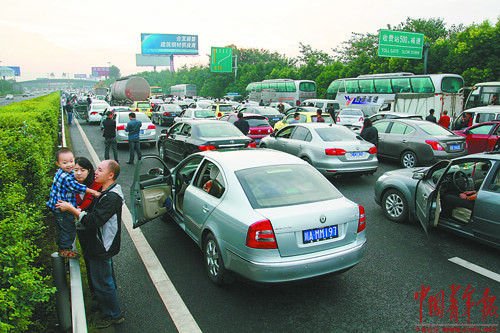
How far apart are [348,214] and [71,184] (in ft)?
10.1

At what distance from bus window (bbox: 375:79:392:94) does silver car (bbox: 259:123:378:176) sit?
57.3ft

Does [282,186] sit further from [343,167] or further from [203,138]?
[203,138]

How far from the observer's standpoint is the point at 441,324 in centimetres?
371

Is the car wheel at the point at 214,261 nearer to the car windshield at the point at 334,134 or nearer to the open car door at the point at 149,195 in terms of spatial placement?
the open car door at the point at 149,195

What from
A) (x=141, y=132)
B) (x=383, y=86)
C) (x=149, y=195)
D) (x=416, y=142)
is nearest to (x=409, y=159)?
(x=416, y=142)

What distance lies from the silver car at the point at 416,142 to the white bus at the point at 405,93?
10653 millimetres

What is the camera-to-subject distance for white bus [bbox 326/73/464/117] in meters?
20.8

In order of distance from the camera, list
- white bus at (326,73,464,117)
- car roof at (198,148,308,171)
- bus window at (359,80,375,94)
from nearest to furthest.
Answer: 1. car roof at (198,148,308,171)
2. white bus at (326,73,464,117)
3. bus window at (359,80,375,94)

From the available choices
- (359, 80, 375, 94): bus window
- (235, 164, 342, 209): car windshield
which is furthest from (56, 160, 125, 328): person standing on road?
(359, 80, 375, 94): bus window

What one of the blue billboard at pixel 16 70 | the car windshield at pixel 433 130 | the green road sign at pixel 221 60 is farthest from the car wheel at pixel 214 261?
the blue billboard at pixel 16 70

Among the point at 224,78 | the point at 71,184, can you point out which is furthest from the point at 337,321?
the point at 224,78

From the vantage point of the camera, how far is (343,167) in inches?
353

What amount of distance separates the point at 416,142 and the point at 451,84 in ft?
44.3

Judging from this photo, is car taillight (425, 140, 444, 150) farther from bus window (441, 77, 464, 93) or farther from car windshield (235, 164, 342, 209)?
bus window (441, 77, 464, 93)
